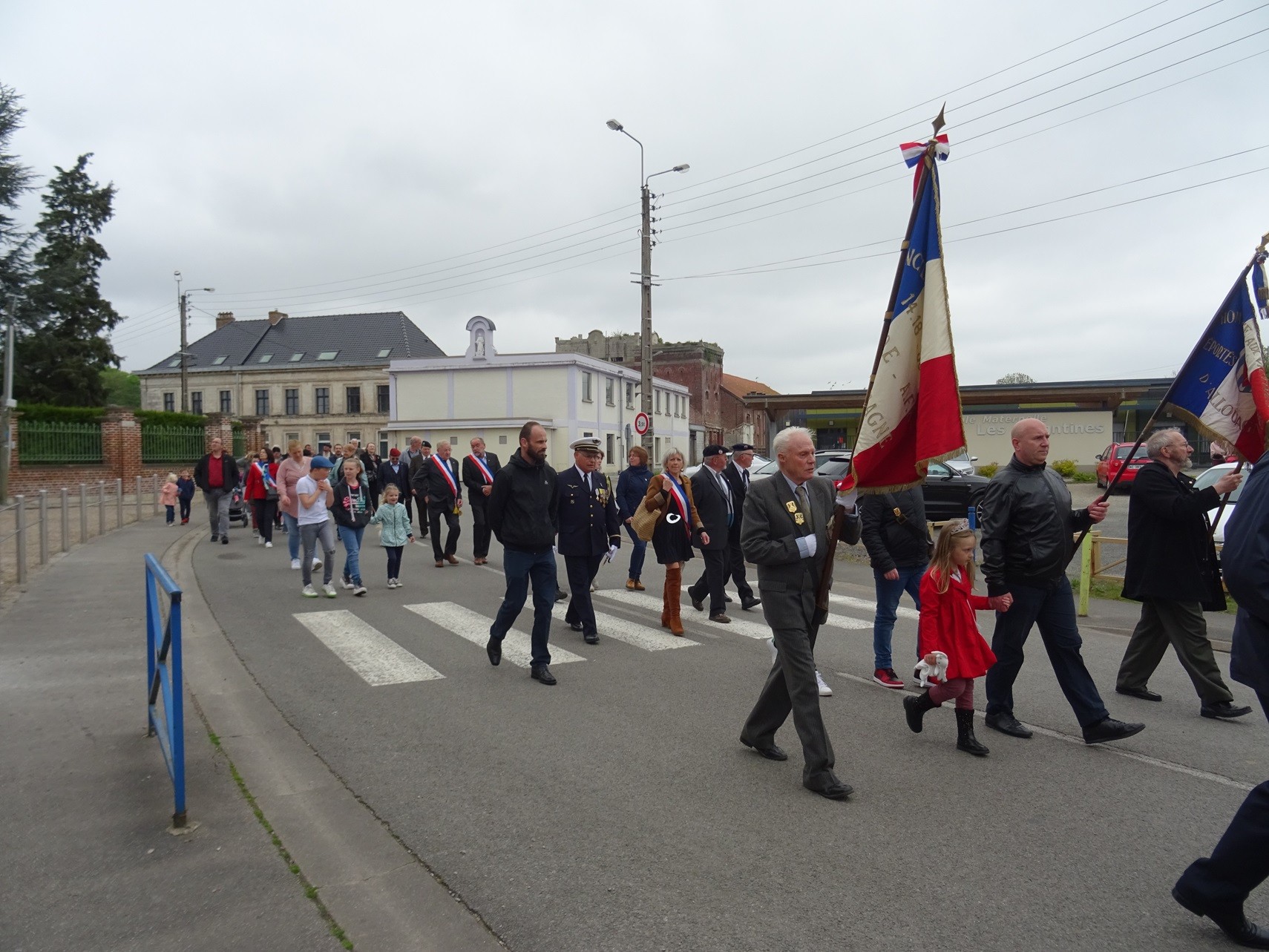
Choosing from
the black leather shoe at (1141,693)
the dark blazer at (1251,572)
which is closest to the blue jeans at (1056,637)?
the black leather shoe at (1141,693)

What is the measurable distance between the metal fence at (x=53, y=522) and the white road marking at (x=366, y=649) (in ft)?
12.6

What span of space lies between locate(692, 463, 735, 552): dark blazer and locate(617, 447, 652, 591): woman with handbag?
172 cm

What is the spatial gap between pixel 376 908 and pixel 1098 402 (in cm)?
4630

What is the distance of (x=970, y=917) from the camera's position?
3.53 metres

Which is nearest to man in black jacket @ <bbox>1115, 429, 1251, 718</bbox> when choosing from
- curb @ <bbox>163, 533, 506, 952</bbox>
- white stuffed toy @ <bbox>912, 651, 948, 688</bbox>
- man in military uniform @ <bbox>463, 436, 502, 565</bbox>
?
white stuffed toy @ <bbox>912, 651, 948, 688</bbox>

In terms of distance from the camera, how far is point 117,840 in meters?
4.24

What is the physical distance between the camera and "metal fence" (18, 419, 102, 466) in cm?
2912

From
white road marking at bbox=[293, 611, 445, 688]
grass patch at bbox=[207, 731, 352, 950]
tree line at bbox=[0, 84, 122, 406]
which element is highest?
tree line at bbox=[0, 84, 122, 406]

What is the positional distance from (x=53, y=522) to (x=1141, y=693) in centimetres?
2077

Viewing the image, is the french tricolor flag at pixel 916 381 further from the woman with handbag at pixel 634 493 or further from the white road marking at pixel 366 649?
→ the woman with handbag at pixel 634 493

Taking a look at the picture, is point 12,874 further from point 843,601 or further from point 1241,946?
point 843,601

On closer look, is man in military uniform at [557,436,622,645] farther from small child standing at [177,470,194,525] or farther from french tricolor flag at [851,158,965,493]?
small child standing at [177,470,194,525]

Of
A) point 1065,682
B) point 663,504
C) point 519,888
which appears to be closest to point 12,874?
point 519,888

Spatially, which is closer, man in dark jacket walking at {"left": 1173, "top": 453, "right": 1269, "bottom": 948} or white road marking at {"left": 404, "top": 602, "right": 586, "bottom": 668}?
man in dark jacket walking at {"left": 1173, "top": 453, "right": 1269, "bottom": 948}
